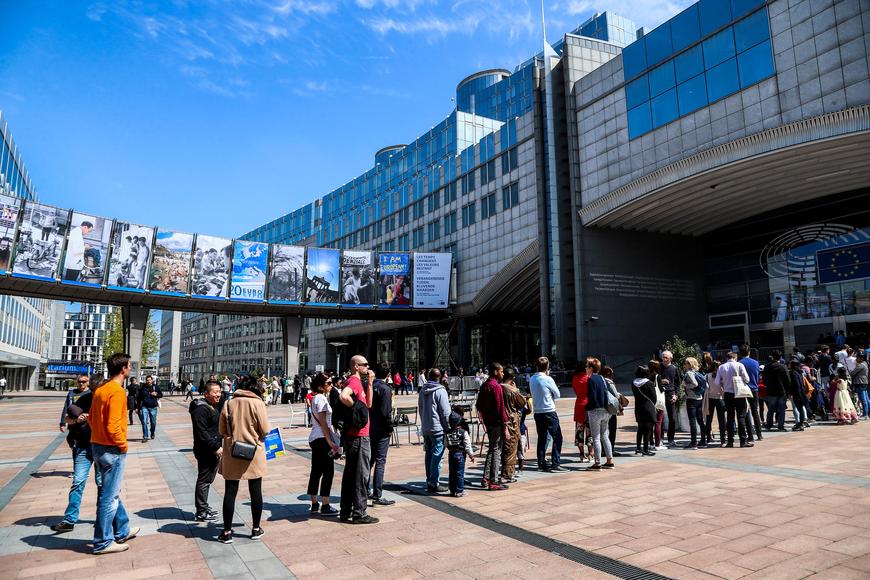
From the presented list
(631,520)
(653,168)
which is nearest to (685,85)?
(653,168)

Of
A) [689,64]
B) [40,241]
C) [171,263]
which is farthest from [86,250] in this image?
[689,64]

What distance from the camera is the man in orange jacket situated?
208 inches

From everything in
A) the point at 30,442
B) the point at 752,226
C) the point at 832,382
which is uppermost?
the point at 752,226

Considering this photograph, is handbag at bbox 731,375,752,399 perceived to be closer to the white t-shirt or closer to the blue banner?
the white t-shirt

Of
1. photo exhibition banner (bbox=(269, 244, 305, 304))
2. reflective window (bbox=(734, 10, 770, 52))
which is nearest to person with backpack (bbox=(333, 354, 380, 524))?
reflective window (bbox=(734, 10, 770, 52))

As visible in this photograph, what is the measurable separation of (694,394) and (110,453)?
35.1 feet

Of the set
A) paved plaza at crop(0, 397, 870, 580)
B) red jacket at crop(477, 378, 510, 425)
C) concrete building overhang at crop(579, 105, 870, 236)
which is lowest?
paved plaza at crop(0, 397, 870, 580)

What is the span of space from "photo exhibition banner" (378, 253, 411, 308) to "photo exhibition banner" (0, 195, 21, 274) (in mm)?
25174

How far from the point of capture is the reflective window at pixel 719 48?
28.3 m

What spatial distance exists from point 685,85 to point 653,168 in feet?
15.2

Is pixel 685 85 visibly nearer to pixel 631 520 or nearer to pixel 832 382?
pixel 832 382

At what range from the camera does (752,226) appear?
36.6 m

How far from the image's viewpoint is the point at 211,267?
4166cm

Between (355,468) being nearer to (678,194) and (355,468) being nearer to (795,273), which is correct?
(678,194)
